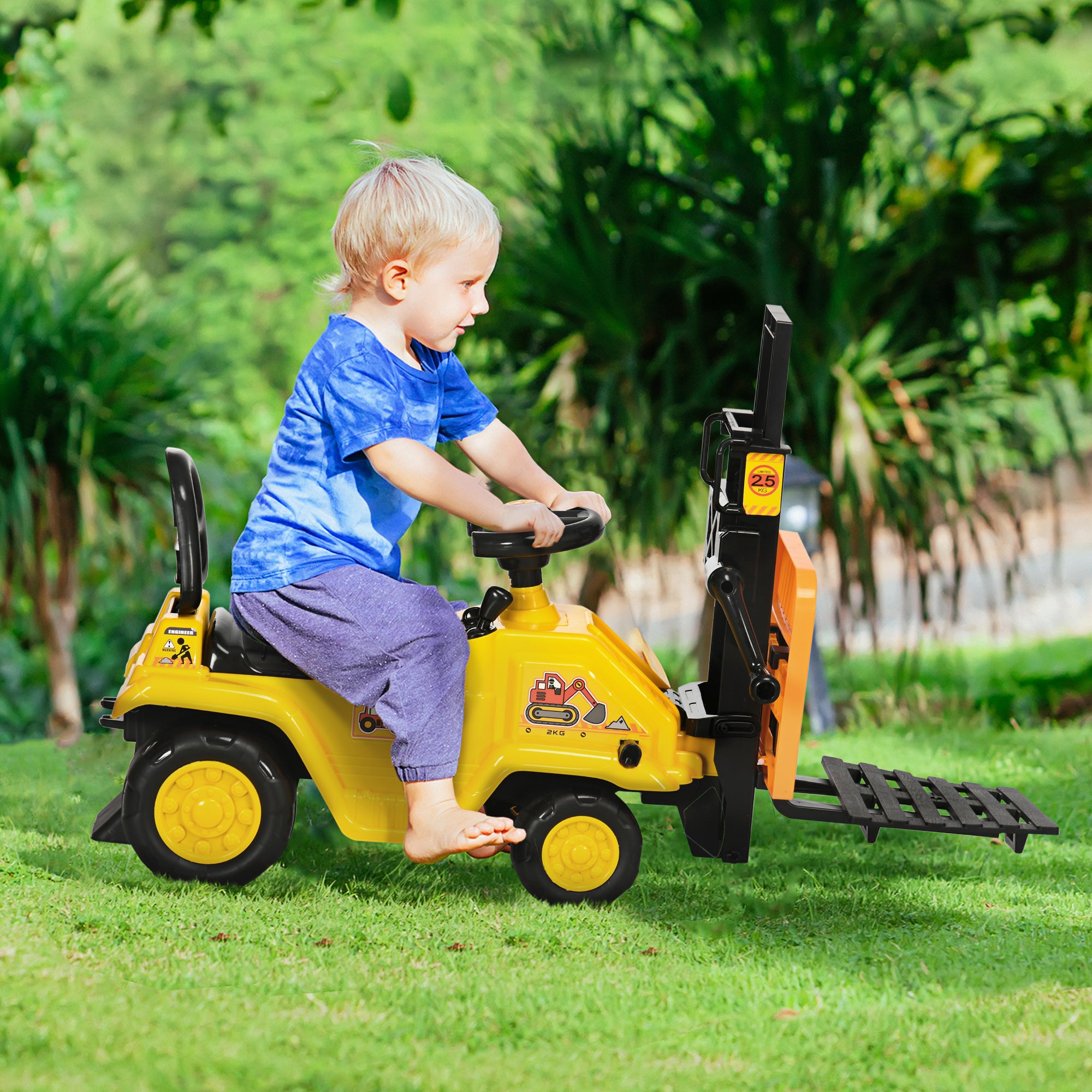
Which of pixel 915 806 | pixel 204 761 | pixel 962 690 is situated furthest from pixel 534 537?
pixel 962 690

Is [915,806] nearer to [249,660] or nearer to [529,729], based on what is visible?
[529,729]

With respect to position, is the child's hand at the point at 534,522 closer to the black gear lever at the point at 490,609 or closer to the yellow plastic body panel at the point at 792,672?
the black gear lever at the point at 490,609

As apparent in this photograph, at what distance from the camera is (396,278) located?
2.44 m

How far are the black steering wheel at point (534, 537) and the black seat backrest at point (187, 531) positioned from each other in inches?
22.9

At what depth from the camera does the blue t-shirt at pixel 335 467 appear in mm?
2383

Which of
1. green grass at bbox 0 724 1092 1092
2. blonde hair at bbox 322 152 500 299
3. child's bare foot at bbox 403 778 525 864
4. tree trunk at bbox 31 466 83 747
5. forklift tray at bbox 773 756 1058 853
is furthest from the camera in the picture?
tree trunk at bbox 31 466 83 747

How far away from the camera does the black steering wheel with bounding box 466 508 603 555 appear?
2.41 m

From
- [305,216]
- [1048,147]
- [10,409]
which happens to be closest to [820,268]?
[1048,147]

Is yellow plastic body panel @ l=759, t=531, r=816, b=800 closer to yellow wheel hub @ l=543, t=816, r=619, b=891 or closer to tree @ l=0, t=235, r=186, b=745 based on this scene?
yellow wheel hub @ l=543, t=816, r=619, b=891

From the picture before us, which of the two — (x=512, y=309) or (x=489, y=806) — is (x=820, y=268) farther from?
(x=489, y=806)

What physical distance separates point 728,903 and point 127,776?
1.27 meters

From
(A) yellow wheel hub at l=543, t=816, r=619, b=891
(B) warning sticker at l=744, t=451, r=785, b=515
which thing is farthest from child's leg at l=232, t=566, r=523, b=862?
(B) warning sticker at l=744, t=451, r=785, b=515

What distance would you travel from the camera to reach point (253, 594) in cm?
244

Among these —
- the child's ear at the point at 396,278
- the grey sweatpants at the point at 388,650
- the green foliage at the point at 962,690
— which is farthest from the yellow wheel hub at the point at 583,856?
the green foliage at the point at 962,690
